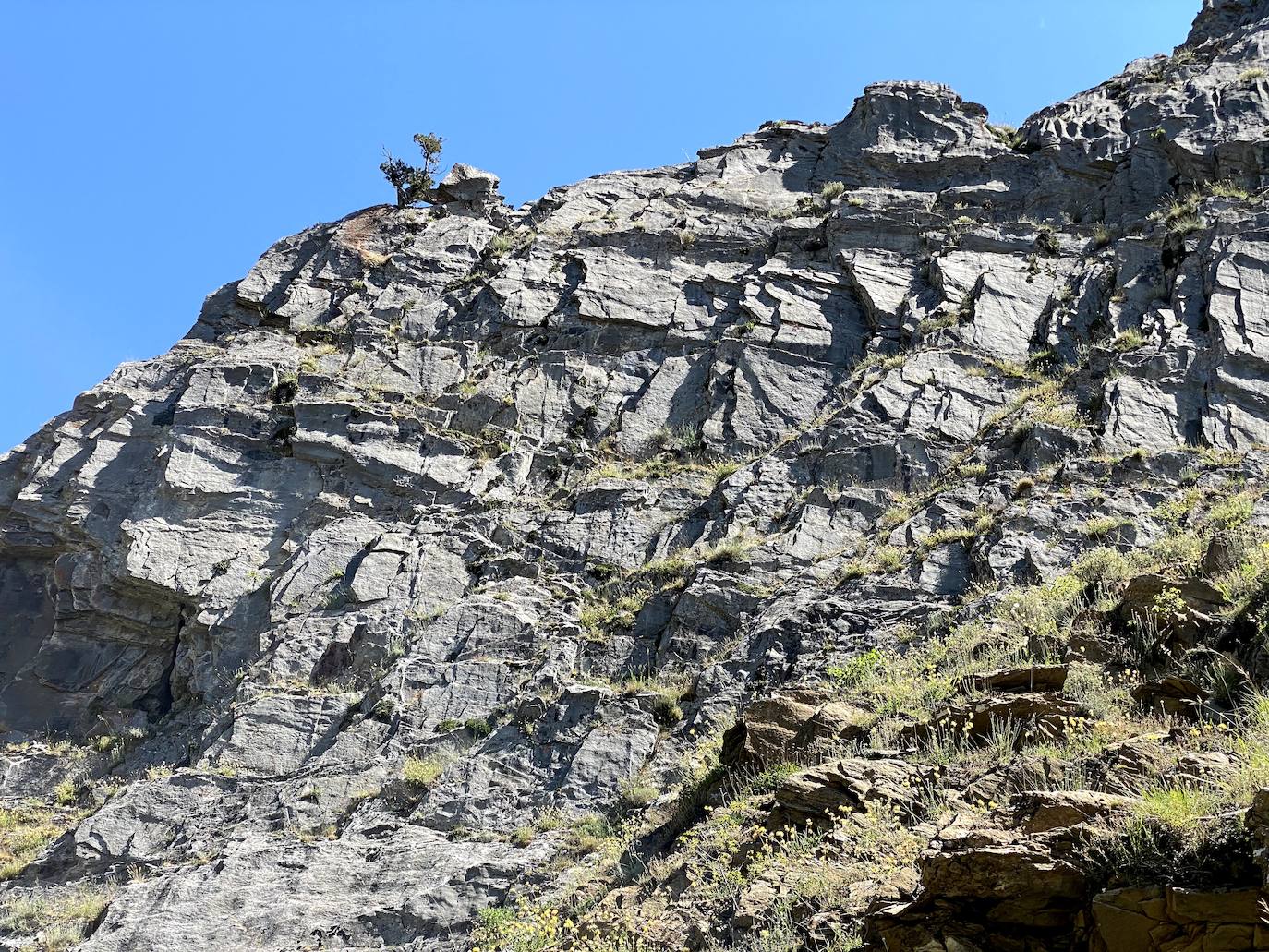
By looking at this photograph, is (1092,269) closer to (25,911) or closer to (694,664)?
(694,664)

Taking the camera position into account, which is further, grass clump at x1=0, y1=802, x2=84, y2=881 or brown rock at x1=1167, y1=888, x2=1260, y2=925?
grass clump at x1=0, y1=802, x2=84, y2=881

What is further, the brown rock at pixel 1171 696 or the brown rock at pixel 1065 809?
the brown rock at pixel 1171 696

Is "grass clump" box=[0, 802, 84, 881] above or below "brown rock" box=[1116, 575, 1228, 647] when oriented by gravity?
below

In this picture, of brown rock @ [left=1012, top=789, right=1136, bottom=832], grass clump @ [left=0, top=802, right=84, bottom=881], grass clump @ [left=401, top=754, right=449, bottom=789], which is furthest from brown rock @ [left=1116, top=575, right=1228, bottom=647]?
grass clump @ [left=0, top=802, right=84, bottom=881]

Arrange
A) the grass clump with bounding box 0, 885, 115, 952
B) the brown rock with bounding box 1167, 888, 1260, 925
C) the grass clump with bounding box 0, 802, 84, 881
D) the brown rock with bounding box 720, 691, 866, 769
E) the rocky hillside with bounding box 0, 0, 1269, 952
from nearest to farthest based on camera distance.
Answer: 1. the brown rock with bounding box 1167, 888, 1260, 925
2. the rocky hillside with bounding box 0, 0, 1269, 952
3. the brown rock with bounding box 720, 691, 866, 769
4. the grass clump with bounding box 0, 885, 115, 952
5. the grass clump with bounding box 0, 802, 84, 881

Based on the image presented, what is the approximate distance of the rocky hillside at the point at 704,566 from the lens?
687 centimetres

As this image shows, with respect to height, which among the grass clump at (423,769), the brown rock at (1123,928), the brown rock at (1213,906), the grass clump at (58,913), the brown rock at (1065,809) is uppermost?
the brown rock at (1065,809)

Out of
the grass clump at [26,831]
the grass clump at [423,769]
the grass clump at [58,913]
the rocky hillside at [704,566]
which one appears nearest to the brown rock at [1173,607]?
the rocky hillside at [704,566]

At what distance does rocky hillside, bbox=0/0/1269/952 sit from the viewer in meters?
6.87

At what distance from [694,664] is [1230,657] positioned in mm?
7315

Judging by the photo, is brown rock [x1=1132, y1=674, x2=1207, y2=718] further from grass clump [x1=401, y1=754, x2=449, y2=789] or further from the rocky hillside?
grass clump [x1=401, y1=754, x2=449, y2=789]

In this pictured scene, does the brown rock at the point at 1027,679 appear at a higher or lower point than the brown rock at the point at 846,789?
higher

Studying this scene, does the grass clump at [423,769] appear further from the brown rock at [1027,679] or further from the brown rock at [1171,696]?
the brown rock at [1171,696]

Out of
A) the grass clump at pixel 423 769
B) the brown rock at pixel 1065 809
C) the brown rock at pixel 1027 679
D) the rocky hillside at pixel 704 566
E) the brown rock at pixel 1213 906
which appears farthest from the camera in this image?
the grass clump at pixel 423 769
